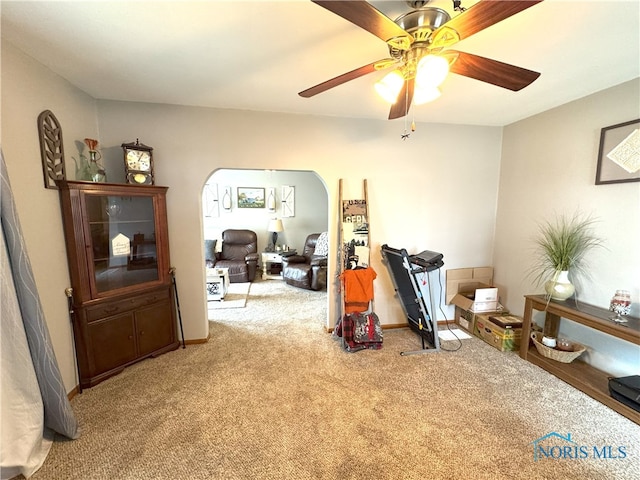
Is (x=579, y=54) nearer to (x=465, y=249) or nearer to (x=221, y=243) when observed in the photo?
(x=465, y=249)

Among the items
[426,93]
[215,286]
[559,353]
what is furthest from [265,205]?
[559,353]

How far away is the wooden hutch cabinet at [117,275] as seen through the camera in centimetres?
192

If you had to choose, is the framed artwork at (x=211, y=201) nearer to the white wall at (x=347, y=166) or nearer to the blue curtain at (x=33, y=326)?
the white wall at (x=347, y=166)

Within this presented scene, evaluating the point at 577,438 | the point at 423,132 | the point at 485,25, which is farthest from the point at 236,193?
the point at 577,438

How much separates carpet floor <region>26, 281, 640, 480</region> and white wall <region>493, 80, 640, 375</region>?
742 millimetres

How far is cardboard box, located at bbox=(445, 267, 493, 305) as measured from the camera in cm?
313

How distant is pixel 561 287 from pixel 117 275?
3882 mm

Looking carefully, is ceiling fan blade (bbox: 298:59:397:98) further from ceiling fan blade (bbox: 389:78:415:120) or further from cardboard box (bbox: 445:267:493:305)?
cardboard box (bbox: 445:267:493:305)

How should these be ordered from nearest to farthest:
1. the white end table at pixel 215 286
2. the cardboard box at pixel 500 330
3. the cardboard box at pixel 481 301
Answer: the cardboard box at pixel 500 330, the cardboard box at pixel 481 301, the white end table at pixel 215 286

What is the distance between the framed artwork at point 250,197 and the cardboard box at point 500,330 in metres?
4.58

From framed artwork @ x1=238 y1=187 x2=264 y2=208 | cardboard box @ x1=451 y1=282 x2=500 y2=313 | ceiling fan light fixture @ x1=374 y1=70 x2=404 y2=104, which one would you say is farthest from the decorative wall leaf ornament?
cardboard box @ x1=451 y1=282 x2=500 y2=313

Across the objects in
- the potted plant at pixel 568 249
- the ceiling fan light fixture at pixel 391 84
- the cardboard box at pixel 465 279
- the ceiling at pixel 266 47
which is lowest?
the cardboard box at pixel 465 279

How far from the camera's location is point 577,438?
5.27ft

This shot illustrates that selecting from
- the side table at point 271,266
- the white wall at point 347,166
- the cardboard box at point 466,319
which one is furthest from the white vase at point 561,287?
the side table at point 271,266
